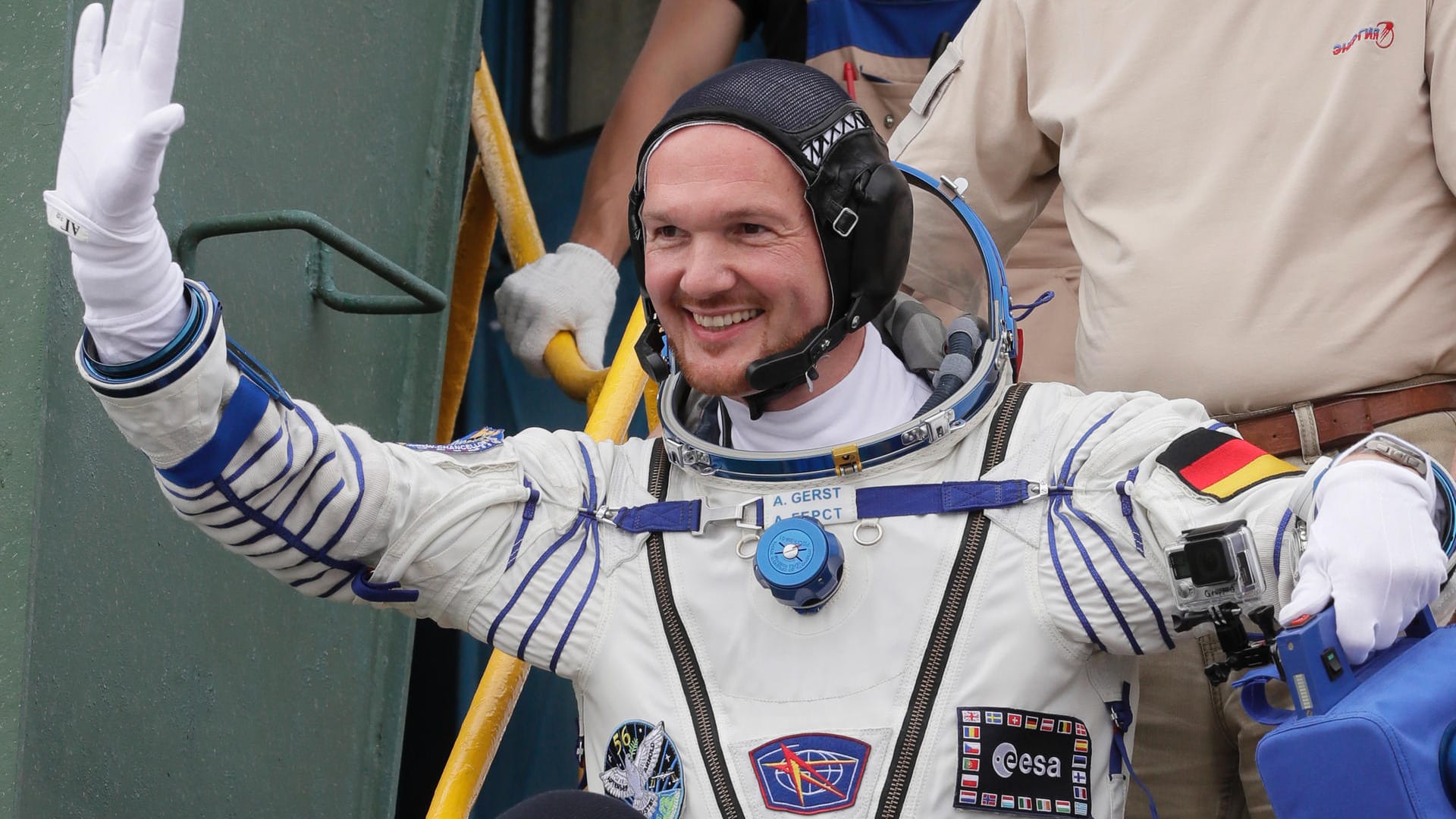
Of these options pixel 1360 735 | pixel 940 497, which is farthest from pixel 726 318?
pixel 1360 735

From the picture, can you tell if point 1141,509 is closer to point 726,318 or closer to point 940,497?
point 940,497

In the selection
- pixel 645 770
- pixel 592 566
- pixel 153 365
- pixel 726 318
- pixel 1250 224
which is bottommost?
pixel 645 770

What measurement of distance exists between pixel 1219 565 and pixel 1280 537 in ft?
0.28

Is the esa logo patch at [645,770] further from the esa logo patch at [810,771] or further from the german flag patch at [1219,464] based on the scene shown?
the german flag patch at [1219,464]

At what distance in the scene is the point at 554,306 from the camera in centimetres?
329

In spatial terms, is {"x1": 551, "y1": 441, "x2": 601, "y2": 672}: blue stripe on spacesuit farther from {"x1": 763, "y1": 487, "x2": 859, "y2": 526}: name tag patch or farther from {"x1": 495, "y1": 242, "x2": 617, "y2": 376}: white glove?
{"x1": 495, "y1": 242, "x2": 617, "y2": 376}: white glove

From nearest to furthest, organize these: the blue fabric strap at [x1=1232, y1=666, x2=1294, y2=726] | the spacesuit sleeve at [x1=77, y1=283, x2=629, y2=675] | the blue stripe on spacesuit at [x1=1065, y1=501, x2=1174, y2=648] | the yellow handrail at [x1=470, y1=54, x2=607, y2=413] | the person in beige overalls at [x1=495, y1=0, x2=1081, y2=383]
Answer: the blue fabric strap at [x1=1232, y1=666, x2=1294, y2=726], the spacesuit sleeve at [x1=77, y1=283, x2=629, y2=675], the blue stripe on spacesuit at [x1=1065, y1=501, x2=1174, y2=648], the person in beige overalls at [x1=495, y1=0, x2=1081, y2=383], the yellow handrail at [x1=470, y1=54, x2=607, y2=413]

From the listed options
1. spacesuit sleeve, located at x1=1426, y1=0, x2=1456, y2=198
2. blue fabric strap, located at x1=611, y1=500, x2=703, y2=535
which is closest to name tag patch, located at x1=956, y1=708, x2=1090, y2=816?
blue fabric strap, located at x1=611, y1=500, x2=703, y2=535

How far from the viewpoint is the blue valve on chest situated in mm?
2072

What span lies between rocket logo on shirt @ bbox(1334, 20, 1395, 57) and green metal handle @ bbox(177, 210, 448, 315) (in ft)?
4.51

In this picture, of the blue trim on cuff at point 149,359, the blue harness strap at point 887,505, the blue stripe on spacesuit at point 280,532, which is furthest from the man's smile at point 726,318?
the blue trim on cuff at point 149,359

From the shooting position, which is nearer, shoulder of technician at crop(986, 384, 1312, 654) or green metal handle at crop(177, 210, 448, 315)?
shoulder of technician at crop(986, 384, 1312, 654)

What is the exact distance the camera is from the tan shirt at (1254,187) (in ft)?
7.85

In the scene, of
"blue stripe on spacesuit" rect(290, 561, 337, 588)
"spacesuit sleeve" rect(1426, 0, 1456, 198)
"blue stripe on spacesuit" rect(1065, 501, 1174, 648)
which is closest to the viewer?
"blue stripe on spacesuit" rect(1065, 501, 1174, 648)
